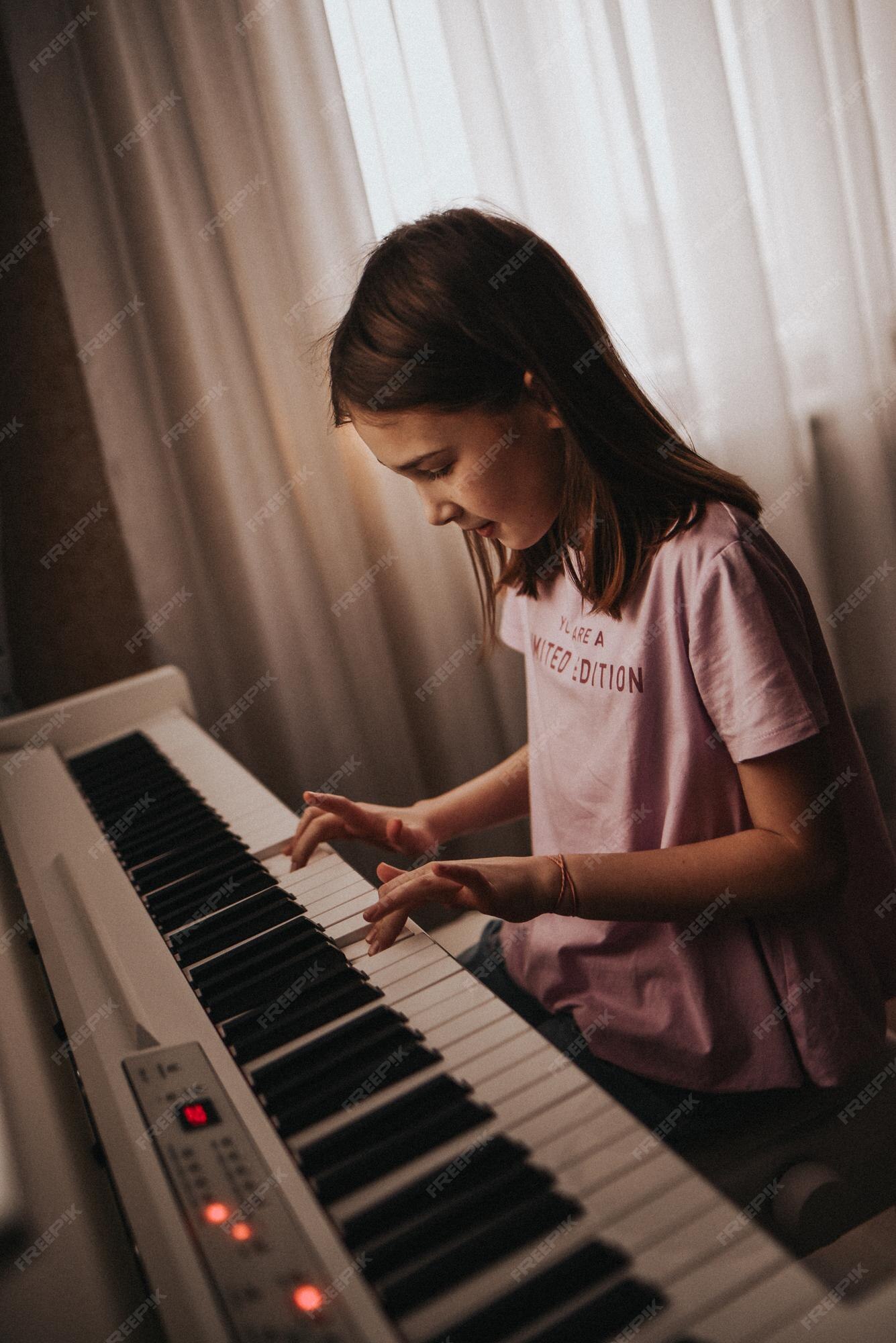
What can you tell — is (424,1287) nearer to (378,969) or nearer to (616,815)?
(378,969)

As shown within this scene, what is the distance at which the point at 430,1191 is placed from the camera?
68cm

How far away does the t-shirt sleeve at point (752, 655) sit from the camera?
978 millimetres

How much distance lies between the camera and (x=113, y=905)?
1.19m

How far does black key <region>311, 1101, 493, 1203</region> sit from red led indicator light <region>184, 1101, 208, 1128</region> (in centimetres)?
11

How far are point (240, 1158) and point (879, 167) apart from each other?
251 centimetres

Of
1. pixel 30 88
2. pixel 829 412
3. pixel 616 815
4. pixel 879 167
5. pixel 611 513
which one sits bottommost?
pixel 616 815

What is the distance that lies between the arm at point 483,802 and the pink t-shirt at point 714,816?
0.86 ft

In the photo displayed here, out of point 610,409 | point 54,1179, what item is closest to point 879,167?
point 610,409

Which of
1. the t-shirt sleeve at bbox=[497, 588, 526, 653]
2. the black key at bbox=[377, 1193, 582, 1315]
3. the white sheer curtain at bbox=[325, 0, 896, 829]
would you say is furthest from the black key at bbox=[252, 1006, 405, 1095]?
the white sheer curtain at bbox=[325, 0, 896, 829]

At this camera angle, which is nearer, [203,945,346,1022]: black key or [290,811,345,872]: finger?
[203,945,346,1022]: black key

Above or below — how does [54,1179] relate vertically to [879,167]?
below

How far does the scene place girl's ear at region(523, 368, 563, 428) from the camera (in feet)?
3.57

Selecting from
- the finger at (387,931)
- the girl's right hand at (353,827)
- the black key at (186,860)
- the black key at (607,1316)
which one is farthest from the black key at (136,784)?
the black key at (607,1316)

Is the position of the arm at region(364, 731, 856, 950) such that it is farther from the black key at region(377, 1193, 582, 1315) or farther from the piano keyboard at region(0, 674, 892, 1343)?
the black key at region(377, 1193, 582, 1315)
